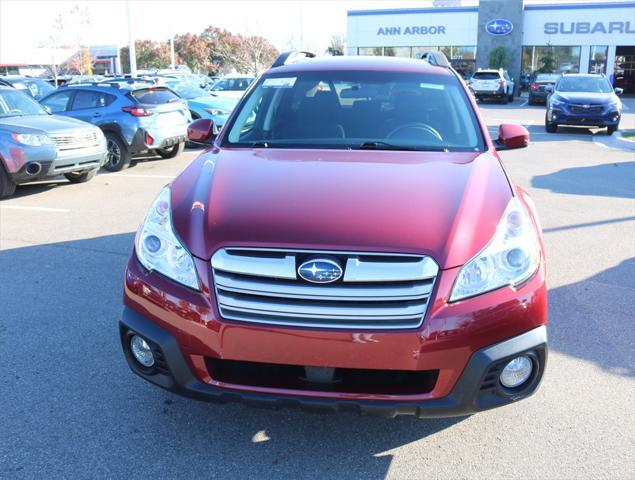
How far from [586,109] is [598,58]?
2766 centimetres

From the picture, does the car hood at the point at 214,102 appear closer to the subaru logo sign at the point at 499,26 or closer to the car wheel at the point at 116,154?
the car wheel at the point at 116,154

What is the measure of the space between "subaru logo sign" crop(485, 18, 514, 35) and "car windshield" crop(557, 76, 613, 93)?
24614mm

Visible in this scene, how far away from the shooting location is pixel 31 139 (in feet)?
28.7

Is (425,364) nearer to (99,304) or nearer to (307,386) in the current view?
(307,386)

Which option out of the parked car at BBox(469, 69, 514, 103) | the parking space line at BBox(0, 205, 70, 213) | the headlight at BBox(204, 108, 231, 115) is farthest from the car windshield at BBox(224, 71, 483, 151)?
the parked car at BBox(469, 69, 514, 103)

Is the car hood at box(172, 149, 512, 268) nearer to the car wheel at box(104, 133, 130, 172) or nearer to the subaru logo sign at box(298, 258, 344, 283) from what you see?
the subaru logo sign at box(298, 258, 344, 283)

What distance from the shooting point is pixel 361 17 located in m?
44.9

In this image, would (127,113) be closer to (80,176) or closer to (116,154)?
(116,154)

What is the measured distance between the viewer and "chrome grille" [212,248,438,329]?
253 centimetres

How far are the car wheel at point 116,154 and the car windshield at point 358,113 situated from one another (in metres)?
7.23

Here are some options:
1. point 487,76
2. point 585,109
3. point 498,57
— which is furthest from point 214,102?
point 498,57

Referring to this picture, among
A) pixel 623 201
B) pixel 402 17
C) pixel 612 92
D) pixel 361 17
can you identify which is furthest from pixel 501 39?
pixel 623 201

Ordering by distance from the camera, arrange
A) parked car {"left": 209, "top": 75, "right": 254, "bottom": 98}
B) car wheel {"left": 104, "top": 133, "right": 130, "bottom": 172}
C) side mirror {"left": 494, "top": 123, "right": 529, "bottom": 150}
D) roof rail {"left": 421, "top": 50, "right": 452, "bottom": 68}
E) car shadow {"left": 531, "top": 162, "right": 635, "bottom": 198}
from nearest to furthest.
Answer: side mirror {"left": 494, "top": 123, "right": 529, "bottom": 150} < roof rail {"left": 421, "top": 50, "right": 452, "bottom": 68} < car shadow {"left": 531, "top": 162, "right": 635, "bottom": 198} < car wheel {"left": 104, "top": 133, "right": 130, "bottom": 172} < parked car {"left": 209, "top": 75, "right": 254, "bottom": 98}

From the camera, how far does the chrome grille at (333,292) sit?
99.4 inches
